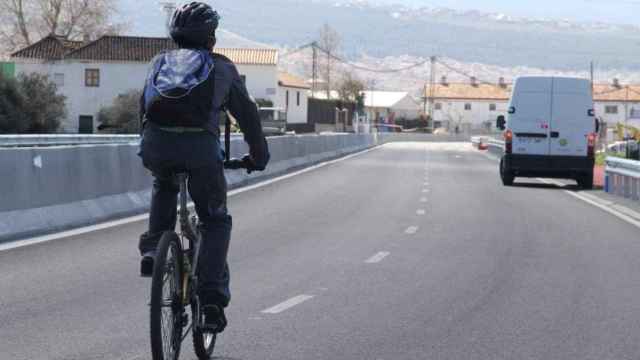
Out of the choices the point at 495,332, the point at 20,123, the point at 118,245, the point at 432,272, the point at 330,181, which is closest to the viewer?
the point at 495,332

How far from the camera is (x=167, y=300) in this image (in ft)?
22.5

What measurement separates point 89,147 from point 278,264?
5.56 metres

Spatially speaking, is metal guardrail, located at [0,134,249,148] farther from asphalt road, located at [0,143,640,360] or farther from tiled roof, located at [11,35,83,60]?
tiled roof, located at [11,35,83,60]

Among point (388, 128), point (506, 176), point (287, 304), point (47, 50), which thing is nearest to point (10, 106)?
point (506, 176)

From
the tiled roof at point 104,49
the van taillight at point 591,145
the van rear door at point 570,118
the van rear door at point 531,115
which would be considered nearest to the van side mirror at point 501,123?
the van rear door at point 531,115

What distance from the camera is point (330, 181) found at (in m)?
32.7

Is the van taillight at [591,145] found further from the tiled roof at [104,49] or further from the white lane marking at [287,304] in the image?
the tiled roof at [104,49]

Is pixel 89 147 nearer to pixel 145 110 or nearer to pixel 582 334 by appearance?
pixel 582 334

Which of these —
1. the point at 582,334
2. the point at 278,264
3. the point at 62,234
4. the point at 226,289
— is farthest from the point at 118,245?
the point at 226,289

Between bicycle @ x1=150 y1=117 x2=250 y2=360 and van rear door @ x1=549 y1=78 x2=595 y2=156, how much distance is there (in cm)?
2545

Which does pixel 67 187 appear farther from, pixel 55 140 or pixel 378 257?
pixel 55 140

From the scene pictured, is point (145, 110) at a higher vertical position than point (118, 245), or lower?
higher

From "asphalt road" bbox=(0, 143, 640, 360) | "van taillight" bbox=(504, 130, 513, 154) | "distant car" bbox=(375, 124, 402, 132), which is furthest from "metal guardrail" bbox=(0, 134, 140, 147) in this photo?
"distant car" bbox=(375, 124, 402, 132)

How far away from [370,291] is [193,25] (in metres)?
4.83
